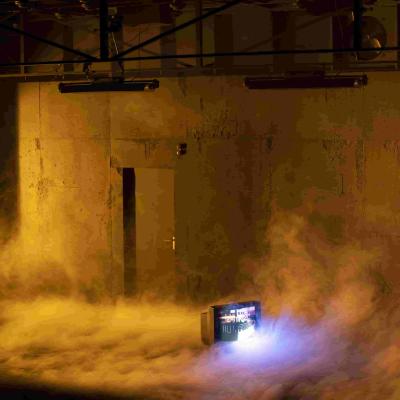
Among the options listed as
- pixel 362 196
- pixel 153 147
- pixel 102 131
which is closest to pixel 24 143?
pixel 102 131

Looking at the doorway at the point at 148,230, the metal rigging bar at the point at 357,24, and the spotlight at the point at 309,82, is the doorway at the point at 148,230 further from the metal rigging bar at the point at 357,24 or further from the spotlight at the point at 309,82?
the metal rigging bar at the point at 357,24

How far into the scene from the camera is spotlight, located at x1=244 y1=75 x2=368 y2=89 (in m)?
11.1

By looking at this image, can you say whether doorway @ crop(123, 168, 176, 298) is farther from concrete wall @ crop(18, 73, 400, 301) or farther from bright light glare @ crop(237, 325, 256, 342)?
bright light glare @ crop(237, 325, 256, 342)

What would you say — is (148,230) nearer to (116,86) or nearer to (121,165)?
(121,165)

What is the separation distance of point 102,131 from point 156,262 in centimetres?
232

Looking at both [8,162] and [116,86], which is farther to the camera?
[8,162]

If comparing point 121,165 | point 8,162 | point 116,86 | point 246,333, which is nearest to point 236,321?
point 246,333

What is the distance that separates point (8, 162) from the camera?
13.7 meters

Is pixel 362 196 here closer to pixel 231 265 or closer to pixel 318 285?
pixel 318 285

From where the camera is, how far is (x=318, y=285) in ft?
39.3

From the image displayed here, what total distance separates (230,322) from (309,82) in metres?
3.51

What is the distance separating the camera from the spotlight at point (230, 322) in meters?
10.9

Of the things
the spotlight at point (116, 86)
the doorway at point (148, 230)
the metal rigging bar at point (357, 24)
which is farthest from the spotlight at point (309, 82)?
the doorway at point (148, 230)

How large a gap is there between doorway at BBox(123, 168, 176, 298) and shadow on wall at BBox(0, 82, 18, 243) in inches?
80.4
